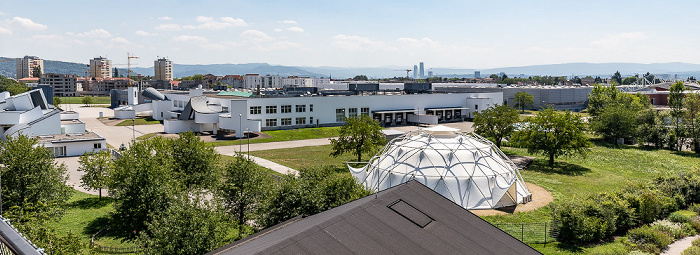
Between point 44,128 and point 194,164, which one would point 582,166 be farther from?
point 44,128

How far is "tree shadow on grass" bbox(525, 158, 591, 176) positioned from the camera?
44056 millimetres

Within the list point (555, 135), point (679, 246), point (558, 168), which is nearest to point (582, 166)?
point (558, 168)

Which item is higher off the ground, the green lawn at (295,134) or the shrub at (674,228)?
the green lawn at (295,134)

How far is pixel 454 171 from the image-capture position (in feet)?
107

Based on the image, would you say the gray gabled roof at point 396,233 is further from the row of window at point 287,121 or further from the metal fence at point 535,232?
the row of window at point 287,121

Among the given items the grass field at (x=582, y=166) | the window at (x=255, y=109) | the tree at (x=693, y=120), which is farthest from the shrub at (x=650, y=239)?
the window at (x=255, y=109)

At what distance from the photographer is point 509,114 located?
5244cm

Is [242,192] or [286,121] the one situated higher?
[286,121]

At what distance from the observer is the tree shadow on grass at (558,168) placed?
145 ft

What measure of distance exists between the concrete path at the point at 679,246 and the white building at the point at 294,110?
46067mm

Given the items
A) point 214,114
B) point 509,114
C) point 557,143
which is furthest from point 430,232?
point 214,114

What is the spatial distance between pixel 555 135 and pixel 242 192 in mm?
34956

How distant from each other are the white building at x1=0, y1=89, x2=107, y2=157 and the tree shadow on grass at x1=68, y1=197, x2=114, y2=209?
21677 mm

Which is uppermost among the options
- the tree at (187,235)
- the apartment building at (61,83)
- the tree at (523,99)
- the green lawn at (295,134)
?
the apartment building at (61,83)
